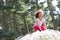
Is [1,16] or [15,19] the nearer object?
[1,16]

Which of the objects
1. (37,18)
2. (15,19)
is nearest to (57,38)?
(37,18)

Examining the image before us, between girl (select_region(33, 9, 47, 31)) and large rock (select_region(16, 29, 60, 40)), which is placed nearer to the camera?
large rock (select_region(16, 29, 60, 40))

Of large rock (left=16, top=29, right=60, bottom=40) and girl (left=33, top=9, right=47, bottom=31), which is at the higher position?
girl (left=33, top=9, right=47, bottom=31)

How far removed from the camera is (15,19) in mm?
33094

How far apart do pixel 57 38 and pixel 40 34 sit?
0.38 meters

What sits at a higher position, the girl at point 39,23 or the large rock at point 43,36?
the girl at point 39,23

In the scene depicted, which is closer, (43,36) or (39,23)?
(43,36)

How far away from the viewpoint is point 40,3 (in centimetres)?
2962

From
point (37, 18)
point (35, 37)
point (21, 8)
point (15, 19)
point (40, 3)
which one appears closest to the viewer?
point (35, 37)

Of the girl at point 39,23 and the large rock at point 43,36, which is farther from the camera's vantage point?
Result: the girl at point 39,23

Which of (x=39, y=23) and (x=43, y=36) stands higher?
(x=39, y=23)

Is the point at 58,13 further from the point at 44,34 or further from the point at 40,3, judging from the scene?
the point at 44,34

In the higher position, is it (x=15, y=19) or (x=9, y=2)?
(x=9, y=2)

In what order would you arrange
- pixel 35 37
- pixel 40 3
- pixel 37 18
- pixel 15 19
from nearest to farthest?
pixel 35 37
pixel 37 18
pixel 40 3
pixel 15 19
